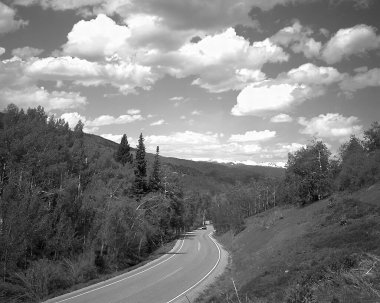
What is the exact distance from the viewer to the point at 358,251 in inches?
709

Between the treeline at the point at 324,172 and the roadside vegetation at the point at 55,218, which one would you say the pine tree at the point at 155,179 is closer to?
the roadside vegetation at the point at 55,218

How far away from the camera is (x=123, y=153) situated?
89.7 m

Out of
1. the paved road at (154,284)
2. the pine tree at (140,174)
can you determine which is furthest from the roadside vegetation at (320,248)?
the pine tree at (140,174)

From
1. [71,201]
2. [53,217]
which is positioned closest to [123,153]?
[71,201]

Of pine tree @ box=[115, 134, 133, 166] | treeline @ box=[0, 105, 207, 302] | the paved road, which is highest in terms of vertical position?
pine tree @ box=[115, 134, 133, 166]

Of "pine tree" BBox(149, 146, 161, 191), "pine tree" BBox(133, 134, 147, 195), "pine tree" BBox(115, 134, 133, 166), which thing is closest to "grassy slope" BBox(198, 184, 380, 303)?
"pine tree" BBox(133, 134, 147, 195)

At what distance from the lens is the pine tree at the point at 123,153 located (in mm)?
87750

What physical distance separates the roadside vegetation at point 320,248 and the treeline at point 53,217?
13.4 m

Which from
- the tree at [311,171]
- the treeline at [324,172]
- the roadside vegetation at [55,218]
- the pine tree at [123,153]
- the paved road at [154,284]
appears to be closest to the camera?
the paved road at [154,284]

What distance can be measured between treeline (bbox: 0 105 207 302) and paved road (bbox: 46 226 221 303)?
3.62 meters

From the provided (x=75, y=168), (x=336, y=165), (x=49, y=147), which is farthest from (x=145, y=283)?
(x=336, y=165)

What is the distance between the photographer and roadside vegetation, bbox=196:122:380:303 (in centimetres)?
1337

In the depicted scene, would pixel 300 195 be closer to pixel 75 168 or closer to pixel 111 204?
pixel 111 204

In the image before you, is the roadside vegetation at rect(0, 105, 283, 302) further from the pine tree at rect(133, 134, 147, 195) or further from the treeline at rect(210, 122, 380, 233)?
the treeline at rect(210, 122, 380, 233)
